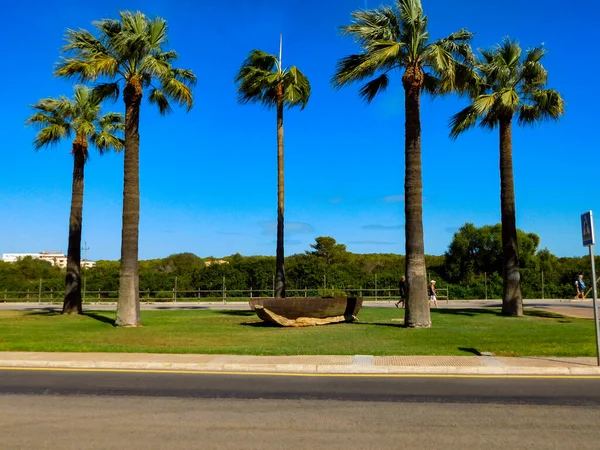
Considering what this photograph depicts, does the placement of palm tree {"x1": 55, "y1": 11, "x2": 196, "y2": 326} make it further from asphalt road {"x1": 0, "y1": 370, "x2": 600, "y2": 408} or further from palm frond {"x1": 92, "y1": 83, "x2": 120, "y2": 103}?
asphalt road {"x1": 0, "y1": 370, "x2": 600, "y2": 408}

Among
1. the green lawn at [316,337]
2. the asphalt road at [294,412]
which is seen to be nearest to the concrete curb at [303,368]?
the asphalt road at [294,412]

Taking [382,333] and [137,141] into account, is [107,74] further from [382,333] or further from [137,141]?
[382,333]

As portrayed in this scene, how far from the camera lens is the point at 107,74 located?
19531 millimetres

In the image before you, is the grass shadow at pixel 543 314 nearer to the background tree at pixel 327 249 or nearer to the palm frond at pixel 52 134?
the palm frond at pixel 52 134

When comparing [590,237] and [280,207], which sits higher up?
[280,207]

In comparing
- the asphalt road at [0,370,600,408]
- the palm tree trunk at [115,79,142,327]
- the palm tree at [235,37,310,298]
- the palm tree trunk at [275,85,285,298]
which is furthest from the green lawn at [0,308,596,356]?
the palm tree at [235,37,310,298]

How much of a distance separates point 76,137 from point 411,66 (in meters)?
15.3

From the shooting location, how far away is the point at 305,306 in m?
18.8

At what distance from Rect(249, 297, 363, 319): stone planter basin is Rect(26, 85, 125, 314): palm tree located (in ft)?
33.2

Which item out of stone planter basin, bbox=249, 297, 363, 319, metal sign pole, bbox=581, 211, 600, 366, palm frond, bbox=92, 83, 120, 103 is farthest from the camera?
palm frond, bbox=92, 83, 120, 103

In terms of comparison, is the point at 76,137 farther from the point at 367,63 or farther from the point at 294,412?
the point at 294,412

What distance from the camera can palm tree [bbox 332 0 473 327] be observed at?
17.5 metres

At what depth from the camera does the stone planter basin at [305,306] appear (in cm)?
1864

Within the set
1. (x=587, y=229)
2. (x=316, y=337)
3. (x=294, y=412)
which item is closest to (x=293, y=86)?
(x=316, y=337)
